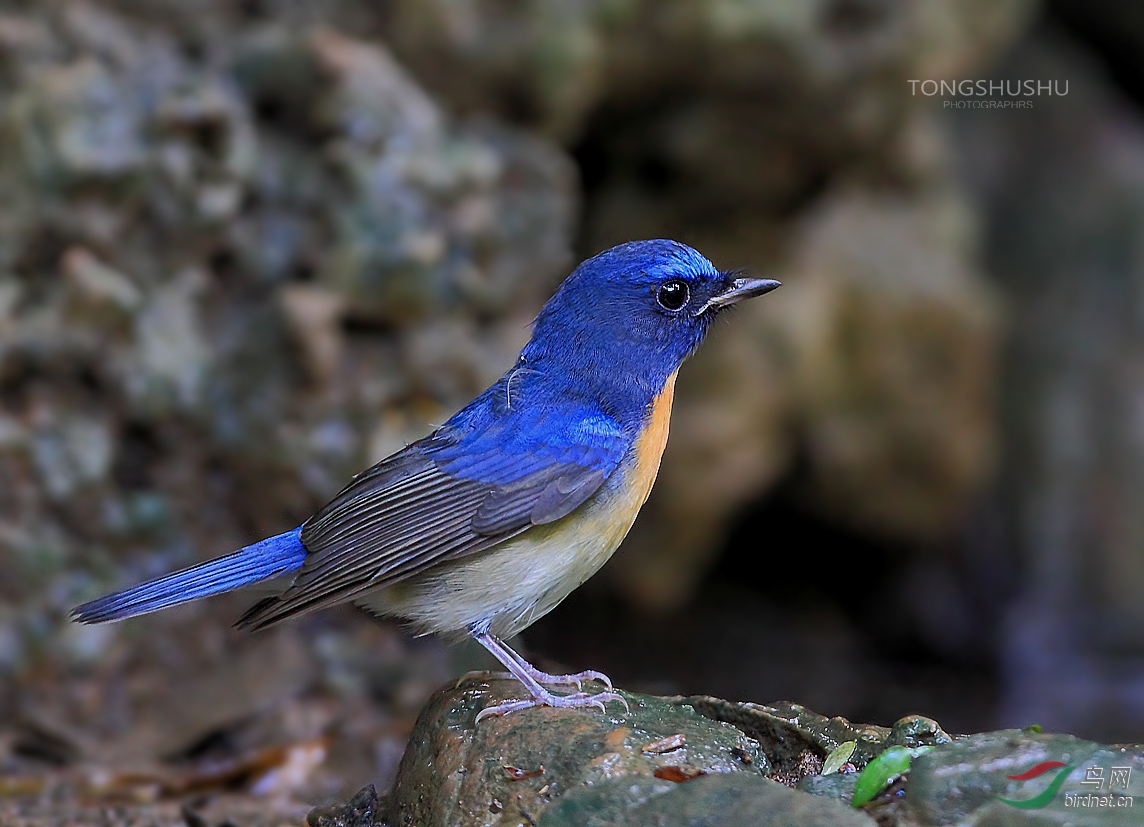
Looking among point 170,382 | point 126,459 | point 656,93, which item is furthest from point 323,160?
point 656,93

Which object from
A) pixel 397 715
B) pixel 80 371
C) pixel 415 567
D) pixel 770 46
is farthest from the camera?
pixel 770 46

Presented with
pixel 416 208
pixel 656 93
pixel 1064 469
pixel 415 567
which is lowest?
pixel 415 567

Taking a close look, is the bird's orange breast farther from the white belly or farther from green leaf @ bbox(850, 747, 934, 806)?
green leaf @ bbox(850, 747, 934, 806)

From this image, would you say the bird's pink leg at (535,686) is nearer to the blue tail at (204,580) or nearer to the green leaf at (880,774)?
the blue tail at (204,580)

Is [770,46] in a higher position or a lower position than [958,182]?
lower

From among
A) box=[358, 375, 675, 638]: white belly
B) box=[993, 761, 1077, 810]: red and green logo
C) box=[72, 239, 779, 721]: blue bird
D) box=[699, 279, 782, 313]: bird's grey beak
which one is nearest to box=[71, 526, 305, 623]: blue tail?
box=[72, 239, 779, 721]: blue bird

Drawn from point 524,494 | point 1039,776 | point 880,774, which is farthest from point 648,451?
point 1039,776

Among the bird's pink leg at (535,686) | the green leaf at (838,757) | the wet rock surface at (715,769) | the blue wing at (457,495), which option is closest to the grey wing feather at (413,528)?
the blue wing at (457,495)

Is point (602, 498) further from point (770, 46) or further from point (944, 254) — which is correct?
point (944, 254)
